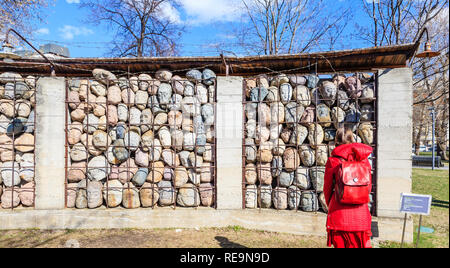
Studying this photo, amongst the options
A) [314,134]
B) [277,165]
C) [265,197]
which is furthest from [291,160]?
[265,197]

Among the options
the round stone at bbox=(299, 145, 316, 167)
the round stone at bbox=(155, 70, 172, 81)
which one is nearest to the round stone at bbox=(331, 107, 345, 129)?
the round stone at bbox=(299, 145, 316, 167)

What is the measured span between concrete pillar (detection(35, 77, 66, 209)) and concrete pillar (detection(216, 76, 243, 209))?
3321 millimetres

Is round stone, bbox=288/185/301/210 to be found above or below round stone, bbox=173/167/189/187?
below

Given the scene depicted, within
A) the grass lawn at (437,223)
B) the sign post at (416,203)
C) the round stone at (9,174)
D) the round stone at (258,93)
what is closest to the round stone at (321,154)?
the round stone at (258,93)

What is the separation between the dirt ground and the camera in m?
4.61

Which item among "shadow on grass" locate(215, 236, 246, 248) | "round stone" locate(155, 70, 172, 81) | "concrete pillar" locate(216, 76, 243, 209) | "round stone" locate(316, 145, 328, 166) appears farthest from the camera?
"round stone" locate(155, 70, 172, 81)

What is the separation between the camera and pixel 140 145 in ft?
18.2

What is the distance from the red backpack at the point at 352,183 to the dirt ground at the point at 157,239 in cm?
214

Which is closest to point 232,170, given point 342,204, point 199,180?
point 199,180

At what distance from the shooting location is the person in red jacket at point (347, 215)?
297 cm

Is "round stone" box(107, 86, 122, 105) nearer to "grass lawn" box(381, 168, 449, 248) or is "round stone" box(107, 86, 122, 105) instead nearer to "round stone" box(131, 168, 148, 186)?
"round stone" box(131, 168, 148, 186)

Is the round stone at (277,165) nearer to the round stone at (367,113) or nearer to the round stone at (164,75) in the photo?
the round stone at (367,113)
